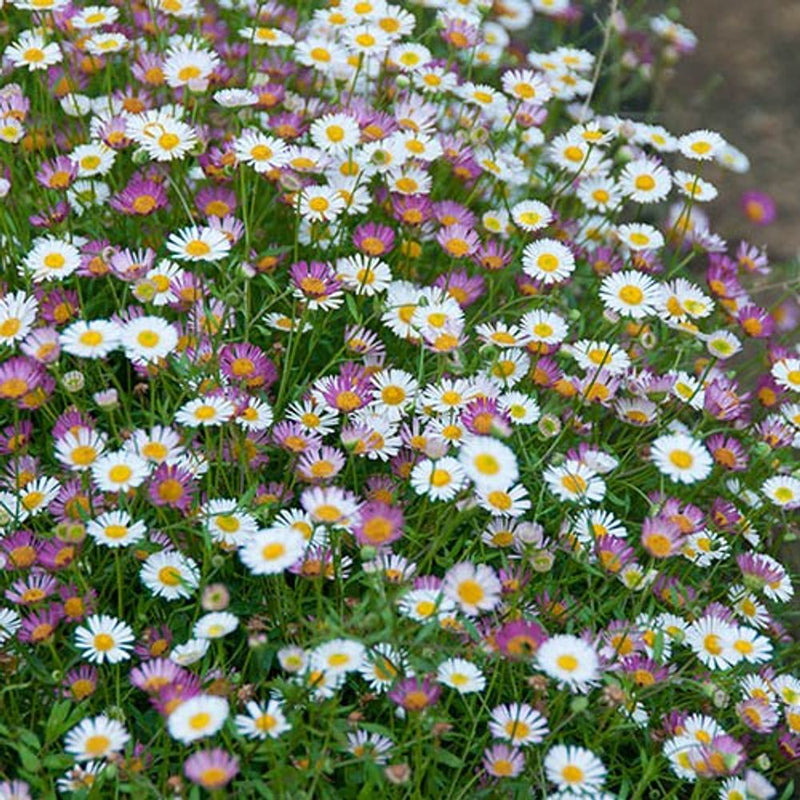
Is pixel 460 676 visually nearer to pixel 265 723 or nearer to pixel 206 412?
pixel 265 723

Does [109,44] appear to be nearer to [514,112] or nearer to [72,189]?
[72,189]

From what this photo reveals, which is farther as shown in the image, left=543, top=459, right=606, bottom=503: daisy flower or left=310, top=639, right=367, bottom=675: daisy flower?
left=543, top=459, right=606, bottom=503: daisy flower

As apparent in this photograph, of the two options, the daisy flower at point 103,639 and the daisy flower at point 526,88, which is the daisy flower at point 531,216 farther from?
the daisy flower at point 103,639

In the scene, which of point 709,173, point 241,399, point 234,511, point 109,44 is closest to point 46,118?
point 109,44

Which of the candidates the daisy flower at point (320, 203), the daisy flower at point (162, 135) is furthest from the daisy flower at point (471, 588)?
the daisy flower at point (162, 135)

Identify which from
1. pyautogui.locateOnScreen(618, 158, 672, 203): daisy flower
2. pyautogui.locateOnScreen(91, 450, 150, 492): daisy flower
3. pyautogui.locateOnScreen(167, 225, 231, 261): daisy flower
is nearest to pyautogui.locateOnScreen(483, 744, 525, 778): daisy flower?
pyautogui.locateOnScreen(91, 450, 150, 492): daisy flower

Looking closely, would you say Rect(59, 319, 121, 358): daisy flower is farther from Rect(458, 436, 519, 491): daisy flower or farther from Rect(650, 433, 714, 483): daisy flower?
Rect(650, 433, 714, 483): daisy flower

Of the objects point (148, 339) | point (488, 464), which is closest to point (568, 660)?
point (488, 464)
